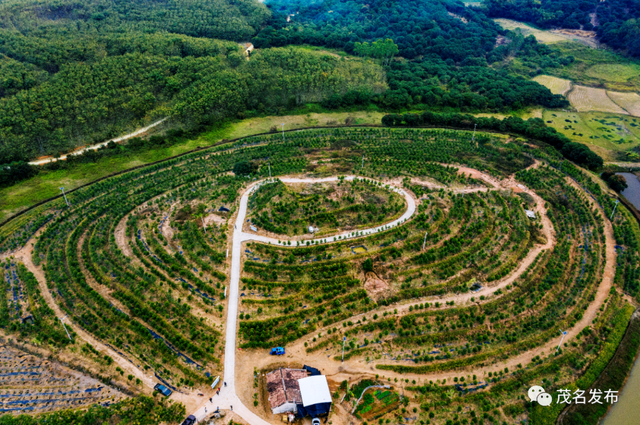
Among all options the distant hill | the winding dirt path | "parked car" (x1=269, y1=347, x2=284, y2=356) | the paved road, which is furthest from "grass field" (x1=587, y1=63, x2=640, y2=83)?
the winding dirt path

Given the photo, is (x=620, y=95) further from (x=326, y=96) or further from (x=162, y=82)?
(x=162, y=82)

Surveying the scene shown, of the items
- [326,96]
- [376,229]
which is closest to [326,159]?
[376,229]

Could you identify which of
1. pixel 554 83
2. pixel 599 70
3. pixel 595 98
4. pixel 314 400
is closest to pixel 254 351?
pixel 314 400

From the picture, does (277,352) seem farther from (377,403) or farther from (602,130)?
(602,130)

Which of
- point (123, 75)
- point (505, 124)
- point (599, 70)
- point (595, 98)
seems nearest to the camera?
point (505, 124)

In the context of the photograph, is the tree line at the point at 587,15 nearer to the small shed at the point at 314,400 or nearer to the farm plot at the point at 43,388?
the small shed at the point at 314,400

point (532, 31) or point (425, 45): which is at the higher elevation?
point (532, 31)

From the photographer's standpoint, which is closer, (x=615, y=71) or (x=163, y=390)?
(x=163, y=390)
